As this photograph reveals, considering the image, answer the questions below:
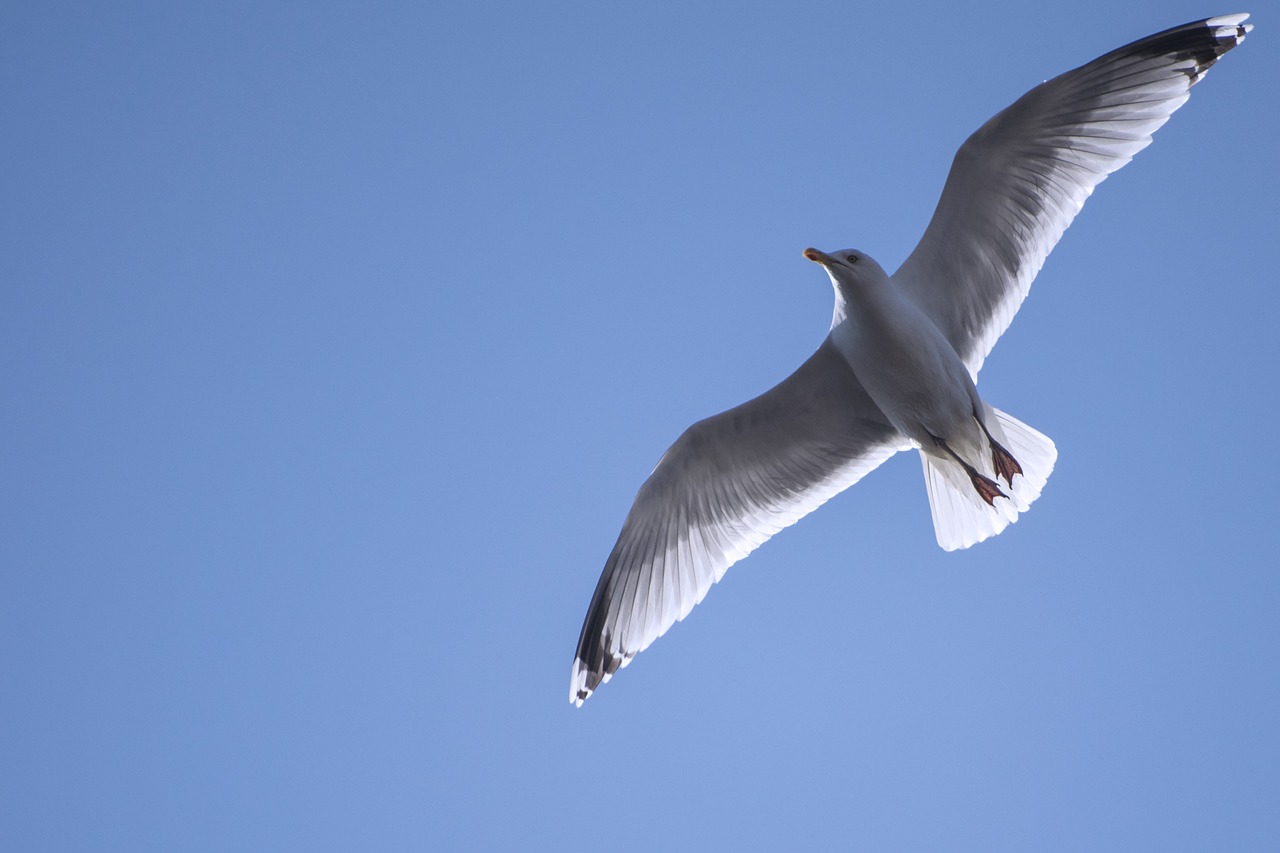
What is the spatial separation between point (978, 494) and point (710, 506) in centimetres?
127

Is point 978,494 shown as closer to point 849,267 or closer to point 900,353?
point 900,353

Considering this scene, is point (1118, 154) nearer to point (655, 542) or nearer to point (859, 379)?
point (859, 379)

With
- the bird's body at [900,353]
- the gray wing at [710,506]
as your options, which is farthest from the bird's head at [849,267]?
the gray wing at [710,506]

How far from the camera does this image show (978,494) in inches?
225

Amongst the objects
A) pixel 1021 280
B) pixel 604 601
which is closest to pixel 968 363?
pixel 1021 280

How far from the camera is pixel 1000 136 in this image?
5.40m

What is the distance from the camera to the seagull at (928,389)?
5344mm

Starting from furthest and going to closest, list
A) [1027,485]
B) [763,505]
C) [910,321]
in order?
[763,505] < [1027,485] < [910,321]

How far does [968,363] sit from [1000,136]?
41.6 inches

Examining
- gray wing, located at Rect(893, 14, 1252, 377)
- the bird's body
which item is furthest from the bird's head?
gray wing, located at Rect(893, 14, 1252, 377)

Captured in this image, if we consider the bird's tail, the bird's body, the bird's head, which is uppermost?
the bird's head

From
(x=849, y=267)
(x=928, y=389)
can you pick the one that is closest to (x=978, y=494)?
(x=928, y=389)

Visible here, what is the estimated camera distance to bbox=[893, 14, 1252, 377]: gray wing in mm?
5352

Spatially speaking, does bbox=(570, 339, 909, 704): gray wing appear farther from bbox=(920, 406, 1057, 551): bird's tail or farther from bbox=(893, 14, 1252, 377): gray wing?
bbox=(893, 14, 1252, 377): gray wing
